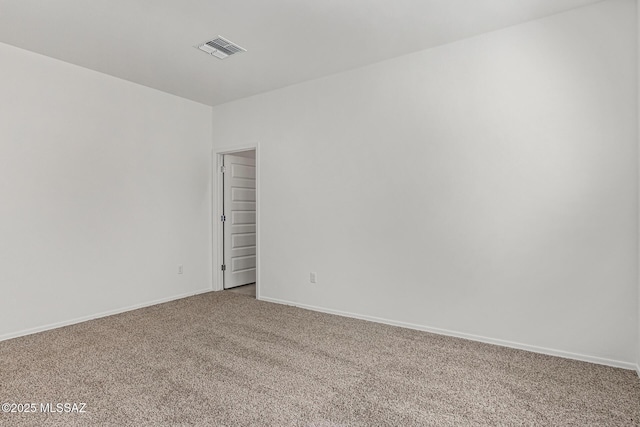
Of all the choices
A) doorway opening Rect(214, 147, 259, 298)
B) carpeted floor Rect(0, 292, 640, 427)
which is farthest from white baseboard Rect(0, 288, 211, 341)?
doorway opening Rect(214, 147, 259, 298)

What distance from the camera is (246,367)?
8.80 feet

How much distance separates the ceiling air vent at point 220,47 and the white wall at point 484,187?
3.60 ft

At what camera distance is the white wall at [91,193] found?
3414 millimetres

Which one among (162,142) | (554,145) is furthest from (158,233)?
(554,145)

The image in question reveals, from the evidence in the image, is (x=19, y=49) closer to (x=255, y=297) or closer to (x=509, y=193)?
(x=255, y=297)

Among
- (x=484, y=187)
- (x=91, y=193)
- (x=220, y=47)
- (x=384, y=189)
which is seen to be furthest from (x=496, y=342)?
(x=91, y=193)

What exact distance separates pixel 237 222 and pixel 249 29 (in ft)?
10.4

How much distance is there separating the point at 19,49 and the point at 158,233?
233 cm

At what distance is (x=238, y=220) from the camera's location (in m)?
5.67

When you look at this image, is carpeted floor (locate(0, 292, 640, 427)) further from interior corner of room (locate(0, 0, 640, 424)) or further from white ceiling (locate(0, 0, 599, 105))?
white ceiling (locate(0, 0, 599, 105))

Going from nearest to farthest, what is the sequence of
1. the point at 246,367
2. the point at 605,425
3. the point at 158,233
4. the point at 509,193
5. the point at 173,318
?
1. the point at 605,425
2. the point at 246,367
3. the point at 509,193
4. the point at 173,318
5. the point at 158,233

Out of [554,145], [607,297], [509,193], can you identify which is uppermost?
[554,145]

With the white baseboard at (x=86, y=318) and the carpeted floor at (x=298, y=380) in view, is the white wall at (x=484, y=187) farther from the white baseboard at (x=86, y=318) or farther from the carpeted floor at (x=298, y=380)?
the white baseboard at (x=86, y=318)

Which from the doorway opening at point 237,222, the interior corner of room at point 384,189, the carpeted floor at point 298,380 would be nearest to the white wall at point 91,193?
the interior corner of room at point 384,189
